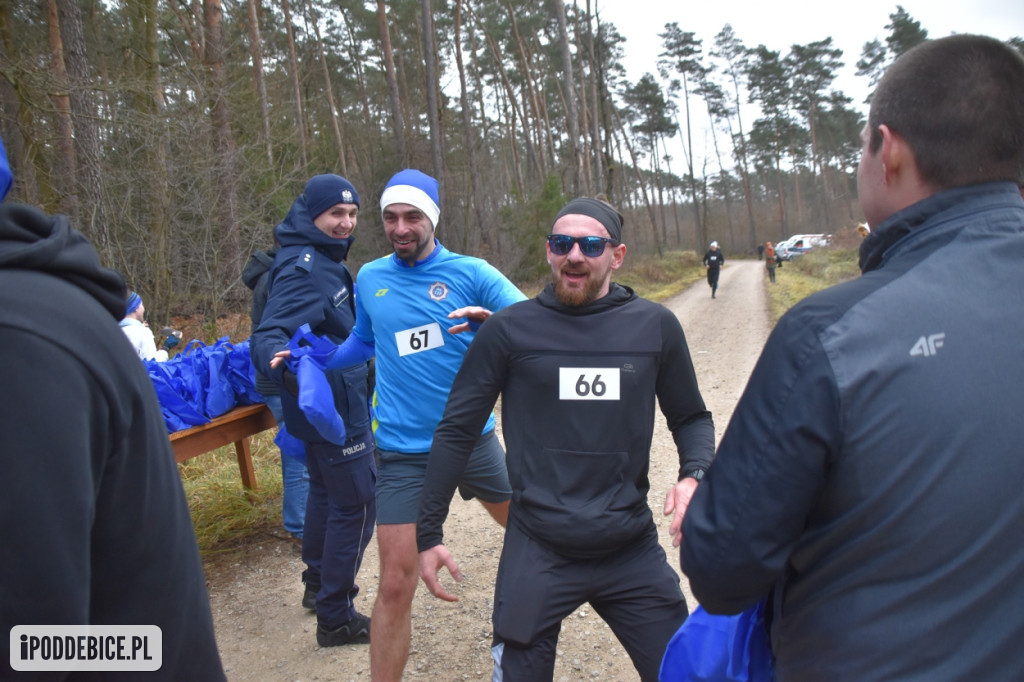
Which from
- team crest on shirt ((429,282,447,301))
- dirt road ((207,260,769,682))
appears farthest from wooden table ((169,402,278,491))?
team crest on shirt ((429,282,447,301))

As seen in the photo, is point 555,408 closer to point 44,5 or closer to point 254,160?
point 254,160

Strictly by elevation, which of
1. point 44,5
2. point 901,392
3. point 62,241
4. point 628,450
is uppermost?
point 44,5

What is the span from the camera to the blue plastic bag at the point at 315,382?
3.39 metres

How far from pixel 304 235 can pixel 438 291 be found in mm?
996

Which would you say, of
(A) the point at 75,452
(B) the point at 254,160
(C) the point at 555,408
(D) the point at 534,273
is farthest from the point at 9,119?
(D) the point at 534,273

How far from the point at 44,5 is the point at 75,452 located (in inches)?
560

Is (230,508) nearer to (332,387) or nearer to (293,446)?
(293,446)

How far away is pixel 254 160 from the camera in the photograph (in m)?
12.5

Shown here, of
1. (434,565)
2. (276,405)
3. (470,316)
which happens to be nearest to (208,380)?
(276,405)

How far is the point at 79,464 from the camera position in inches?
42.3

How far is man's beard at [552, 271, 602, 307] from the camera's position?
2.71 meters

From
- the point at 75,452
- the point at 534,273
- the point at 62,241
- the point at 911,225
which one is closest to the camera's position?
the point at 75,452

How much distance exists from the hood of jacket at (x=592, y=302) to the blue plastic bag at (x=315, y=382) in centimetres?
124

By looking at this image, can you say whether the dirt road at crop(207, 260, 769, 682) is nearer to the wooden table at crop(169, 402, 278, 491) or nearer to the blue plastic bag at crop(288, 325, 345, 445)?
the wooden table at crop(169, 402, 278, 491)
